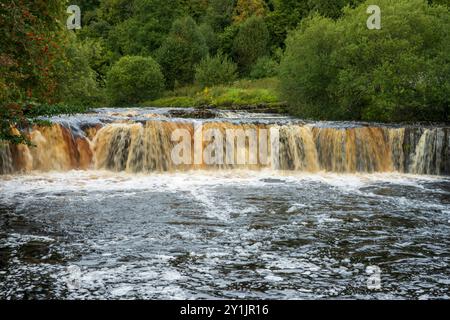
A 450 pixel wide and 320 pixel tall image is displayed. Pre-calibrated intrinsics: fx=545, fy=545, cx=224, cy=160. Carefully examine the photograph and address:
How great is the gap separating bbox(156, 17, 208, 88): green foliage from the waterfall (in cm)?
3672

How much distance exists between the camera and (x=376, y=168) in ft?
76.2

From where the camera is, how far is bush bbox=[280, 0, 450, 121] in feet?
89.2

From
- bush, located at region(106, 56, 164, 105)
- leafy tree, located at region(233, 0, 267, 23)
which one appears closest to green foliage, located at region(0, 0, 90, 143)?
bush, located at region(106, 56, 164, 105)

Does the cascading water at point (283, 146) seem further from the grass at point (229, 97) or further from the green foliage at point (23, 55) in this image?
the grass at point (229, 97)

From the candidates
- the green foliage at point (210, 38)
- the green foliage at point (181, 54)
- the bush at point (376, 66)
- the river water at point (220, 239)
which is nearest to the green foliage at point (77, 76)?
the bush at point (376, 66)

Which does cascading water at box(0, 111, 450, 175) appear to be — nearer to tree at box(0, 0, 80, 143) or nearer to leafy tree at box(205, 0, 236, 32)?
tree at box(0, 0, 80, 143)

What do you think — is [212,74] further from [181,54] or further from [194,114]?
[194,114]

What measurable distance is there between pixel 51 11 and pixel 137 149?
9.53m

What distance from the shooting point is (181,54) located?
2372 inches

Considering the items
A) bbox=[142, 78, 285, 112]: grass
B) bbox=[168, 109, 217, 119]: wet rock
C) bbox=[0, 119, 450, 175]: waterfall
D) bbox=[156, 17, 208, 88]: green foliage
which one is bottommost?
bbox=[0, 119, 450, 175]: waterfall

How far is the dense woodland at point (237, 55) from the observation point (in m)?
12.8

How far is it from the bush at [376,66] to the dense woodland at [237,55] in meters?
0.06
